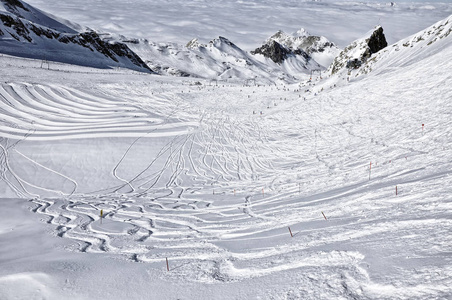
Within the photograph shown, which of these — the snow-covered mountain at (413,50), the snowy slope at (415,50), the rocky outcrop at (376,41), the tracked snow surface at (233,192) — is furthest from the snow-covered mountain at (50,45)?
the snowy slope at (415,50)

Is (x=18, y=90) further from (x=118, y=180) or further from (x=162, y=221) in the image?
(x=162, y=221)

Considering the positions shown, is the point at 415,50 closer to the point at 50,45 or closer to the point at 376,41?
the point at 376,41

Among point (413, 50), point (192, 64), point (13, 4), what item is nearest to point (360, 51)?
point (413, 50)

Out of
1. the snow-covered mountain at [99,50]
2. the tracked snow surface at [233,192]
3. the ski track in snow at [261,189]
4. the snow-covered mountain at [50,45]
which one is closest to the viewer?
the tracked snow surface at [233,192]

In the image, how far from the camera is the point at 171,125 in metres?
21.1

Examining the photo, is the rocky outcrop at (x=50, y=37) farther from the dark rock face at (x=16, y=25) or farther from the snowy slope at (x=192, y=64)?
the snowy slope at (x=192, y=64)

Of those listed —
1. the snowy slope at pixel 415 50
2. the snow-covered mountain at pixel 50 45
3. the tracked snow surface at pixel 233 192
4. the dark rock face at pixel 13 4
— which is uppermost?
the dark rock face at pixel 13 4

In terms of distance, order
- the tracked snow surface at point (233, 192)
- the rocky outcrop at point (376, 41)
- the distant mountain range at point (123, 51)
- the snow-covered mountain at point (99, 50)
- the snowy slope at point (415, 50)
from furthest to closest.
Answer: the snow-covered mountain at point (99, 50) → the distant mountain range at point (123, 51) → the rocky outcrop at point (376, 41) → the snowy slope at point (415, 50) → the tracked snow surface at point (233, 192)

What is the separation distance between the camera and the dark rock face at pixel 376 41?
37056 mm

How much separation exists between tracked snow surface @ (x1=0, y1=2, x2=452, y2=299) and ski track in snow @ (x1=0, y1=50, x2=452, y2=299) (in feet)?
0.14

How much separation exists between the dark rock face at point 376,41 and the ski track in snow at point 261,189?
17427 millimetres

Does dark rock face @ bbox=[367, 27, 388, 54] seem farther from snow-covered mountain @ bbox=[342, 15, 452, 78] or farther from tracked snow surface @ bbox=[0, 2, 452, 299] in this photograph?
tracked snow surface @ bbox=[0, 2, 452, 299]

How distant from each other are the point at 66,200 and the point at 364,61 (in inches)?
1330

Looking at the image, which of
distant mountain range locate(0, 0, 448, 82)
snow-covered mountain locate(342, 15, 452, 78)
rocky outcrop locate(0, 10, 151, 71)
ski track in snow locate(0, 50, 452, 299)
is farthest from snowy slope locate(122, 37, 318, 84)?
ski track in snow locate(0, 50, 452, 299)
